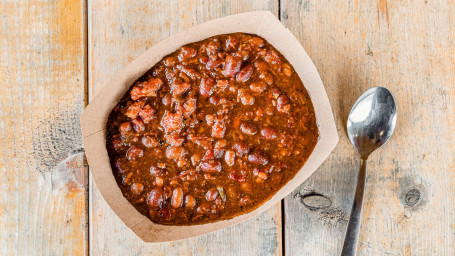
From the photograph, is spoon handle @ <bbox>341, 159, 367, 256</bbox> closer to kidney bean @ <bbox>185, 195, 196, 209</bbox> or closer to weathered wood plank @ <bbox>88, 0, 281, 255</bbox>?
weathered wood plank @ <bbox>88, 0, 281, 255</bbox>

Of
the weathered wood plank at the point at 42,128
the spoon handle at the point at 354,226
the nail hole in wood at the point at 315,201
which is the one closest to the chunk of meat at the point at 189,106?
the weathered wood plank at the point at 42,128

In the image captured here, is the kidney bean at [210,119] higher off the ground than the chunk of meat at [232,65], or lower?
lower

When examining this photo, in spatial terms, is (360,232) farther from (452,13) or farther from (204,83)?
(452,13)

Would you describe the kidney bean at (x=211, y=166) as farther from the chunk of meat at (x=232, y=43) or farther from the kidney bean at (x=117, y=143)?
the chunk of meat at (x=232, y=43)

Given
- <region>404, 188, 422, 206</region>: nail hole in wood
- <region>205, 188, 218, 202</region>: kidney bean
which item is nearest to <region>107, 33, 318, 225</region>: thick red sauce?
<region>205, 188, 218, 202</region>: kidney bean

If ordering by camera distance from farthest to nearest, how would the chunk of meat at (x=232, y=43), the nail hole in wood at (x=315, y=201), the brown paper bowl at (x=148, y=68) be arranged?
the nail hole in wood at (x=315, y=201)
the chunk of meat at (x=232, y=43)
the brown paper bowl at (x=148, y=68)

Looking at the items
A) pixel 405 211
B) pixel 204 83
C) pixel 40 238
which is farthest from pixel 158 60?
pixel 405 211

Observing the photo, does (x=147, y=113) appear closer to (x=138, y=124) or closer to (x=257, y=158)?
(x=138, y=124)
